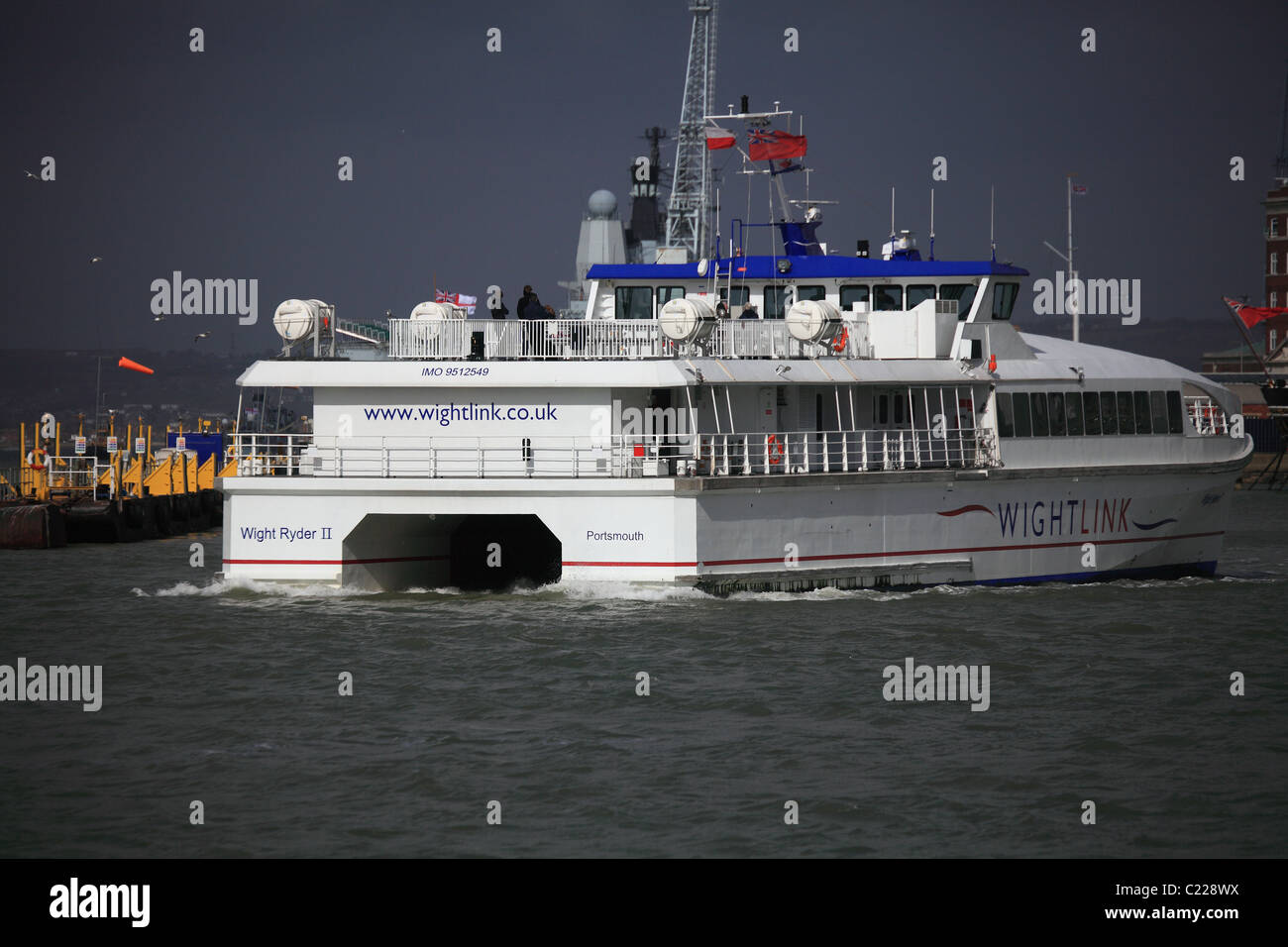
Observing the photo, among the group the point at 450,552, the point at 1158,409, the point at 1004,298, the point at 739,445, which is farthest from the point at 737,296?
the point at 1158,409

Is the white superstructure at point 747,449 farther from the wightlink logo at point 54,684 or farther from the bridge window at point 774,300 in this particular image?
the wightlink logo at point 54,684

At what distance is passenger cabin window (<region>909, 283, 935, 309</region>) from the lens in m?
30.9

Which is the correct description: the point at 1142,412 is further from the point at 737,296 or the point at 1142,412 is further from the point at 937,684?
the point at 937,684

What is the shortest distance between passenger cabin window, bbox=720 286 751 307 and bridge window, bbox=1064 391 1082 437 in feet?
Answer: 20.8

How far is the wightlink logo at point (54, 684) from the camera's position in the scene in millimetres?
18891

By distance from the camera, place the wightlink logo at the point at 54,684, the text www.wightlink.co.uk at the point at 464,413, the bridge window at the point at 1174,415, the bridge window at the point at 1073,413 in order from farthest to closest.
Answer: the bridge window at the point at 1174,415 < the bridge window at the point at 1073,413 < the text www.wightlink.co.uk at the point at 464,413 < the wightlink logo at the point at 54,684

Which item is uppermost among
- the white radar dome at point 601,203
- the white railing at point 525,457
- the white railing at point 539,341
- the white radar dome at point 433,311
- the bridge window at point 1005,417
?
the white radar dome at point 601,203

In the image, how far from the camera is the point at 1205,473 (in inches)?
1240

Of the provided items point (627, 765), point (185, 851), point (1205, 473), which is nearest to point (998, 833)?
point (627, 765)

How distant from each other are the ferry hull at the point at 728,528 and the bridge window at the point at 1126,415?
86 centimetres

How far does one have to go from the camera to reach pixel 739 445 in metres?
26.9
